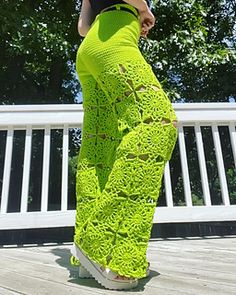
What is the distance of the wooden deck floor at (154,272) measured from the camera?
2.82 feet

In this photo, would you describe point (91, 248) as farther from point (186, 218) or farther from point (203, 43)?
point (203, 43)

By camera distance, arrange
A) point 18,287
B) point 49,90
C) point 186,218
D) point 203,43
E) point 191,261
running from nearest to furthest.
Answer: point 18,287 < point 191,261 < point 186,218 < point 203,43 < point 49,90

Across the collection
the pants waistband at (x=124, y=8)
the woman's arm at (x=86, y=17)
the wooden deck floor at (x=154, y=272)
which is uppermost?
the woman's arm at (x=86, y=17)

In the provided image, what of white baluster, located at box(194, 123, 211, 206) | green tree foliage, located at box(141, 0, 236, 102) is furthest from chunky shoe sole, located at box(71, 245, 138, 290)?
green tree foliage, located at box(141, 0, 236, 102)

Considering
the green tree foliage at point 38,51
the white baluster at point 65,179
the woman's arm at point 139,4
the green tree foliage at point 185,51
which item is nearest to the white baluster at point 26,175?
the white baluster at point 65,179

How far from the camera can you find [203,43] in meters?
4.90

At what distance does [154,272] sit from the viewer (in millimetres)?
1093

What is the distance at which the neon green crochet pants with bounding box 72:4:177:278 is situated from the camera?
35.1 inches

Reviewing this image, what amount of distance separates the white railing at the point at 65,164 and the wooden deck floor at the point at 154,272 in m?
0.24

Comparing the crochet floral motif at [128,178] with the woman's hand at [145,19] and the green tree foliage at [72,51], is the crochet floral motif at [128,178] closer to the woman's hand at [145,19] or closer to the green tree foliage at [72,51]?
the woman's hand at [145,19]

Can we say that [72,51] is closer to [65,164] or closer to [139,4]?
[65,164]

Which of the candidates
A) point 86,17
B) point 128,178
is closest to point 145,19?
point 86,17

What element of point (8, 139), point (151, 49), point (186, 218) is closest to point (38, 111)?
point (8, 139)

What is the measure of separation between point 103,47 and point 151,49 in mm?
3752
